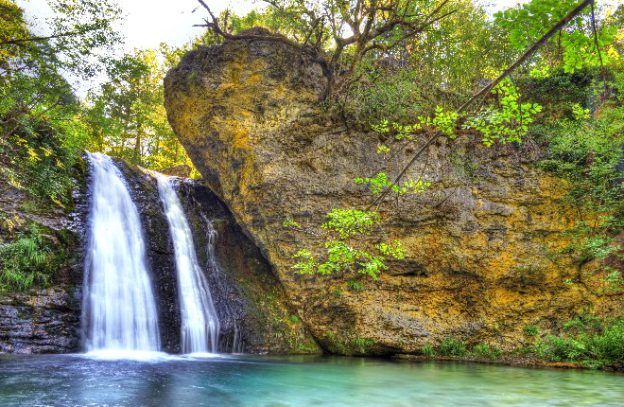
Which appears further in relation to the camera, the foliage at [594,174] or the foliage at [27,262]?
the foliage at [594,174]

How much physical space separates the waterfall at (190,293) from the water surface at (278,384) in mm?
1324

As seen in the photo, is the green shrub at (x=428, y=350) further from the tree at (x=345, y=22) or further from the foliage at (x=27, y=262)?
the foliage at (x=27, y=262)

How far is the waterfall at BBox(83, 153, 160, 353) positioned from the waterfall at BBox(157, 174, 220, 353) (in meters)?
0.76

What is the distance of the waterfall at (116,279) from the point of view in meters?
8.73

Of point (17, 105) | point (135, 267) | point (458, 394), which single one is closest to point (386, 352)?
point (458, 394)

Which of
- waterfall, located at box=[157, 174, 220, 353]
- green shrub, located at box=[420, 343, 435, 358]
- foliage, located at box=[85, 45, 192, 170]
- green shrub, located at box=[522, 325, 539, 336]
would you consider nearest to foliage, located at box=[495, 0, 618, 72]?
green shrub, located at box=[420, 343, 435, 358]

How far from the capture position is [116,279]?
9.72 m

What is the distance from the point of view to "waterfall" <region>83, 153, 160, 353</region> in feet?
28.7

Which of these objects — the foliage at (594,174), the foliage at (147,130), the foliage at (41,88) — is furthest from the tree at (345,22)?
the foliage at (147,130)

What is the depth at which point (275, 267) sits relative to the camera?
10.6m

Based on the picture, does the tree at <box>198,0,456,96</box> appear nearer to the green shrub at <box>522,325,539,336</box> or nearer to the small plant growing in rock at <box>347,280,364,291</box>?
the small plant growing in rock at <box>347,280,364,291</box>

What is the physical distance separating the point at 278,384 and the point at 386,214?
5.41 metres

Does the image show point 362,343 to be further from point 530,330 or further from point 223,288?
point 530,330

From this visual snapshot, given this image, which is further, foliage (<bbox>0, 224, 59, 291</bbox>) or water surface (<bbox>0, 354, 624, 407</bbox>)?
foliage (<bbox>0, 224, 59, 291</bbox>)
